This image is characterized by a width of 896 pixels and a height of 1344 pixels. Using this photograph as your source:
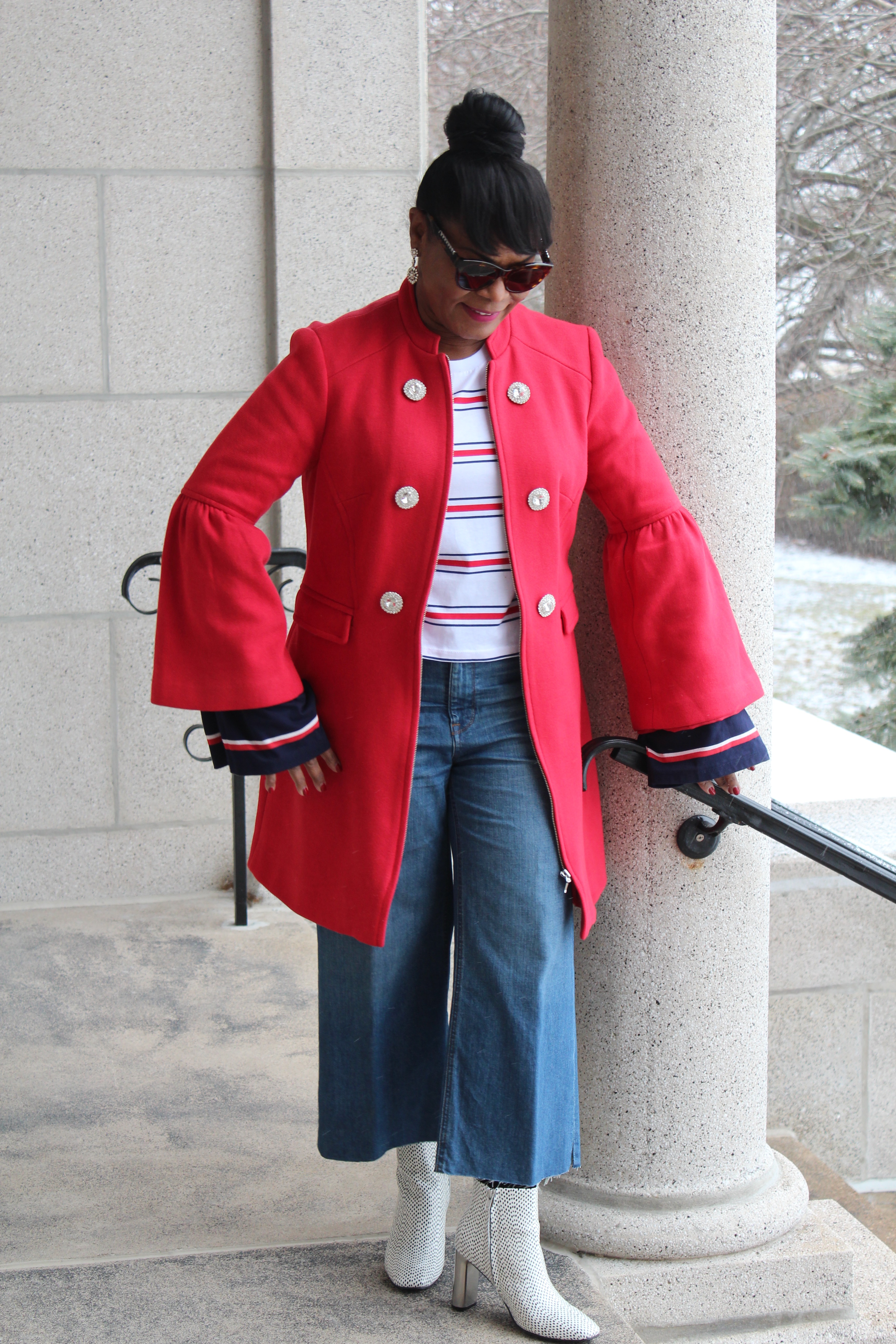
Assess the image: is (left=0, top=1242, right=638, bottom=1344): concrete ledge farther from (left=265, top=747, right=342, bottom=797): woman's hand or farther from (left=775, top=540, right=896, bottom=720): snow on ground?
(left=775, top=540, right=896, bottom=720): snow on ground

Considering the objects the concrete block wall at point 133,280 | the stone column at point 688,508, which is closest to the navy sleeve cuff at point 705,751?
the stone column at point 688,508

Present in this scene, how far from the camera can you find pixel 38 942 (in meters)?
3.63

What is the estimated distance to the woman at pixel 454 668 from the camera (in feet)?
5.75

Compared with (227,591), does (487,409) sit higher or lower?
higher

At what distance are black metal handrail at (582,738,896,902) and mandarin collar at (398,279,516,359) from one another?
620 mm

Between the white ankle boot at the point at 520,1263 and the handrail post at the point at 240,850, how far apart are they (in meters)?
1.89

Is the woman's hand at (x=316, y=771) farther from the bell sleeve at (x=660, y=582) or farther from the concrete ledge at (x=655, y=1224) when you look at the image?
the concrete ledge at (x=655, y=1224)

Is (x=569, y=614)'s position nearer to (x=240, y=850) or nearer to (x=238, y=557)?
(x=238, y=557)

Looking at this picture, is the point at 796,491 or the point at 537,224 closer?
the point at 537,224

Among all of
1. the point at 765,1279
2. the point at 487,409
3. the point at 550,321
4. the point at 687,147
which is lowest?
the point at 765,1279

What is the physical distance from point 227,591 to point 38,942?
2217 millimetres

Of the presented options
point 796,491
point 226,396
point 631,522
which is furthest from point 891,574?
point 631,522

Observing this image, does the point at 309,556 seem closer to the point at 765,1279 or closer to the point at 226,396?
the point at 765,1279

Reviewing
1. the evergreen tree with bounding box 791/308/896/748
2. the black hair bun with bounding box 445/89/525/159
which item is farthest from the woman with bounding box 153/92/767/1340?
the evergreen tree with bounding box 791/308/896/748
